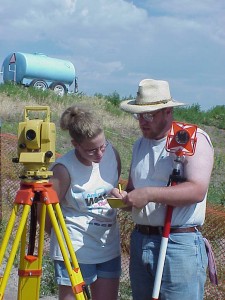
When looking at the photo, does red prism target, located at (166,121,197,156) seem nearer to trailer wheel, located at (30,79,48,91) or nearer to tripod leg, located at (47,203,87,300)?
tripod leg, located at (47,203,87,300)

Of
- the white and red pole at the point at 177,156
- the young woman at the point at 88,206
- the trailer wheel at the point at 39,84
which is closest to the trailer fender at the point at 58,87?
the trailer wheel at the point at 39,84

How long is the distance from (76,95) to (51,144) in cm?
2296

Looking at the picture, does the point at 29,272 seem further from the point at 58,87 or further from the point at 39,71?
the point at 58,87

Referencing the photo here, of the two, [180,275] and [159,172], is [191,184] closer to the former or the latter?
[159,172]

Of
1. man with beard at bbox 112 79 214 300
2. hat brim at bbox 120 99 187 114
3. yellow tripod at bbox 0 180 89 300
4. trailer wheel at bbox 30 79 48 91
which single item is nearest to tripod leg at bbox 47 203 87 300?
yellow tripod at bbox 0 180 89 300

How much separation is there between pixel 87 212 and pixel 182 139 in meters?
0.68

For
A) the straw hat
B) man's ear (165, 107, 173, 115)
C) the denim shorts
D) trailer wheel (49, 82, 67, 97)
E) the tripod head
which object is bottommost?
the denim shorts

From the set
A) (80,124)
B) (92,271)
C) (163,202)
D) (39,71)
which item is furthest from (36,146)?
(39,71)

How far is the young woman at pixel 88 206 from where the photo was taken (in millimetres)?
3137

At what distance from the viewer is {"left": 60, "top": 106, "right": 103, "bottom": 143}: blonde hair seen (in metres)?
3.07

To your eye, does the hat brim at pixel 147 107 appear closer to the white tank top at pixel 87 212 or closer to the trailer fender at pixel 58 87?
the white tank top at pixel 87 212

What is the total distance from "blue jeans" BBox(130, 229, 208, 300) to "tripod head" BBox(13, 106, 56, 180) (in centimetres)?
60

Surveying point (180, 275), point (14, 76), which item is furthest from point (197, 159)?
point (14, 76)

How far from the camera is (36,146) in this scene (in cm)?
288
